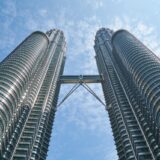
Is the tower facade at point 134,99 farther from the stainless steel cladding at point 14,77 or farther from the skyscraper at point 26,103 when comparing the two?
the stainless steel cladding at point 14,77

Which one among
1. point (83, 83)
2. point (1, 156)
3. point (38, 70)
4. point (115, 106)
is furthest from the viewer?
point (83, 83)

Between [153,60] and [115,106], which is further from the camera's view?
[115,106]

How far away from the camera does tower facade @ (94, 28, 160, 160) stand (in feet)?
226

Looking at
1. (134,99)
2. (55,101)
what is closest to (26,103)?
(55,101)

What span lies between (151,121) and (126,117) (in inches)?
465

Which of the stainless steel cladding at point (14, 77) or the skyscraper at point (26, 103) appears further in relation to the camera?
the skyscraper at point (26, 103)

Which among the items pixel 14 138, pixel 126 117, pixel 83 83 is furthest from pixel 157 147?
pixel 83 83

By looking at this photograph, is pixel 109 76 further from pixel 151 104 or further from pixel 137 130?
pixel 151 104

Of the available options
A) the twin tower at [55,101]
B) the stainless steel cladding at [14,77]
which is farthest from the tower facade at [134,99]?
the stainless steel cladding at [14,77]

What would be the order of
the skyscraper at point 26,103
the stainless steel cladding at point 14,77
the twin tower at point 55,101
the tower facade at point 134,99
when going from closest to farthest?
the stainless steel cladding at point 14,77
the skyscraper at point 26,103
the twin tower at point 55,101
the tower facade at point 134,99

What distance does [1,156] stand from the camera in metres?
64.4

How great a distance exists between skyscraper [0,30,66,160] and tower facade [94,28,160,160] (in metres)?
22.6

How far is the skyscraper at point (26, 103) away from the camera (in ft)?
225

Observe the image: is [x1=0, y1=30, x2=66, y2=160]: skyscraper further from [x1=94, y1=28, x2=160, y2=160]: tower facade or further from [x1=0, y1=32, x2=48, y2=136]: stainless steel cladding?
[x1=94, y1=28, x2=160, y2=160]: tower facade
